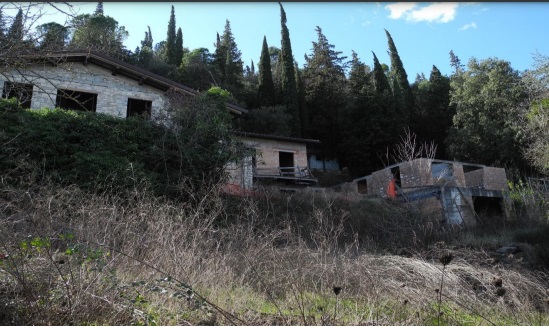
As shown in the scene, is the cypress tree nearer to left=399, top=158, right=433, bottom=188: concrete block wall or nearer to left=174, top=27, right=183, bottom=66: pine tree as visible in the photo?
left=399, top=158, right=433, bottom=188: concrete block wall

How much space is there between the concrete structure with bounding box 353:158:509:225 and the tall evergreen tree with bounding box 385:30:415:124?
23.9ft

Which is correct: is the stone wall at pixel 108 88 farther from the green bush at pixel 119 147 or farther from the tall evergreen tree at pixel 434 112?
the tall evergreen tree at pixel 434 112

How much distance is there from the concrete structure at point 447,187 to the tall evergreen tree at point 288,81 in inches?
250

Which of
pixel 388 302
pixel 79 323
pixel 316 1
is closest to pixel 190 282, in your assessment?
pixel 79 323

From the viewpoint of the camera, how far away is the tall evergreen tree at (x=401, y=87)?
32356mm

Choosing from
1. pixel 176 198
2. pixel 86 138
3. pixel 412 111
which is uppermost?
pixel 412 111

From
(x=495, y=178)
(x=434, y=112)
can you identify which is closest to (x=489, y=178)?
(x=495, y=178)

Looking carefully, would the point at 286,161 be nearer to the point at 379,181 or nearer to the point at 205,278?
the point at 379,181

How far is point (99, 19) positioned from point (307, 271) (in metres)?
26.5

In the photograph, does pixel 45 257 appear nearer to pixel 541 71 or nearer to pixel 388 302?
pixel 388 302

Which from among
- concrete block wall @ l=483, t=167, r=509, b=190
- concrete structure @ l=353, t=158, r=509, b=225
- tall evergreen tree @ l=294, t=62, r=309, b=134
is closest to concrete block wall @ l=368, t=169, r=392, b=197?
concrete structure @ l=353, t=158, r=509, b=225

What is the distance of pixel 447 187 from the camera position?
1862 cm

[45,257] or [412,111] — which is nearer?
[45,257]

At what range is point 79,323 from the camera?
10.2ft
